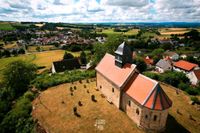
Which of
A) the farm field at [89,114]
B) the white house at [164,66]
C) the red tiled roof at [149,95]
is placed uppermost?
the red tiled roof at [149,95]

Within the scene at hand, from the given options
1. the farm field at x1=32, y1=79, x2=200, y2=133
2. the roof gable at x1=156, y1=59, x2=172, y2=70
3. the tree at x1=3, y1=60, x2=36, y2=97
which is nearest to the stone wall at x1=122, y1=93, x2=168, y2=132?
the farm field at x1=32, y1=79, x2=200, y2=133

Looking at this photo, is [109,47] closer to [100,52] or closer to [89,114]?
[100,52]

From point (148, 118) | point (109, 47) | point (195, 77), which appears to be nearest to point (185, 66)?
point (195, 77)

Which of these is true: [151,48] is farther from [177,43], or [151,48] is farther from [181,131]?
[181,131]

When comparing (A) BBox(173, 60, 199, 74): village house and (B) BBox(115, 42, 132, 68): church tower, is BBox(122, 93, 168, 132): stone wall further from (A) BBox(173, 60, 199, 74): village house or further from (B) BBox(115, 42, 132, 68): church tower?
(A) BBox(173, 60, 199, 74): village house

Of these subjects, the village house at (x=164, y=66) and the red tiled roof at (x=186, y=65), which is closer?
the red tiled roof at (x=186, y=65)

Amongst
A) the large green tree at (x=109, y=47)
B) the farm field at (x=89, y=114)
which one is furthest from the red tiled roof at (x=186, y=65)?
the farm field at (x=89, y=114)

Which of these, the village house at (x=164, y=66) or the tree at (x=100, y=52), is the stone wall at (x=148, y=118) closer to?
the tree at (x=100, y=52)

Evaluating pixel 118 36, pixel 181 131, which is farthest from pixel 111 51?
pixel 181 131
